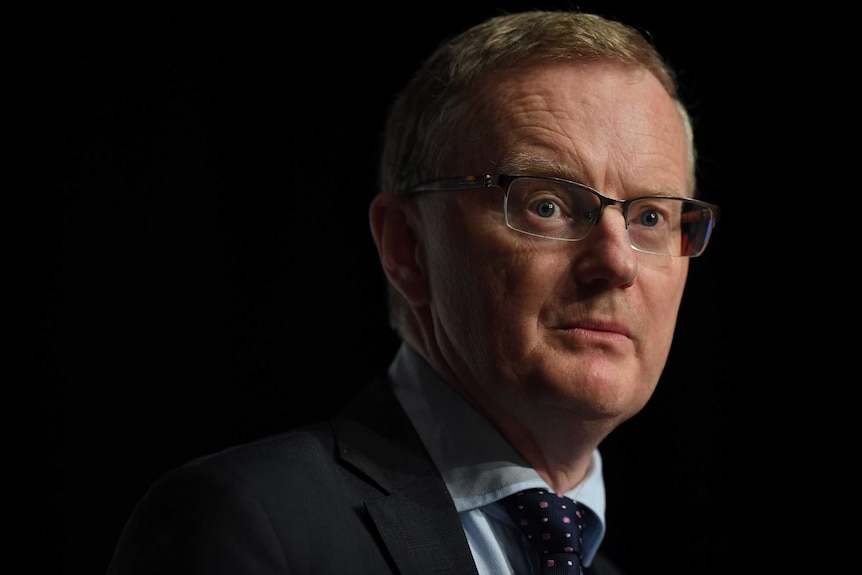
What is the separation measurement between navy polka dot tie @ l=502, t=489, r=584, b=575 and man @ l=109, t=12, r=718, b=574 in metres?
0.01

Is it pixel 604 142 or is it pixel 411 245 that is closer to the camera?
pixel 604 142

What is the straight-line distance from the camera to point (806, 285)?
3029 millimetres

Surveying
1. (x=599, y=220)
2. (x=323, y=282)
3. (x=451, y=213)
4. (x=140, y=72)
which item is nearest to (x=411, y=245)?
(x=451, y=213)

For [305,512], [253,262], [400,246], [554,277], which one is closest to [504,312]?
[554,277]

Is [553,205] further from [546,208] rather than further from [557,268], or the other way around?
[557,268]

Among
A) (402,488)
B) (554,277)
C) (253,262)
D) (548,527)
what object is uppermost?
(554,277)

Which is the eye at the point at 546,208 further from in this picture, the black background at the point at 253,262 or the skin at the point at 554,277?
the black background at the point at 253,262

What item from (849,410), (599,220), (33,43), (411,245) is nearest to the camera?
(599,220)

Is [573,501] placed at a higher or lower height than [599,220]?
lower

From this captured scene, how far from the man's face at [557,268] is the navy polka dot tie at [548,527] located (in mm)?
160

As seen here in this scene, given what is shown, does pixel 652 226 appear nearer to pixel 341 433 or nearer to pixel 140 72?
pixel 341 433

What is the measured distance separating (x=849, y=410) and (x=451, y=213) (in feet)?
5.18

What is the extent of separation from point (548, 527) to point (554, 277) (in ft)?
1.55

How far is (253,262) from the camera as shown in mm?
2820
